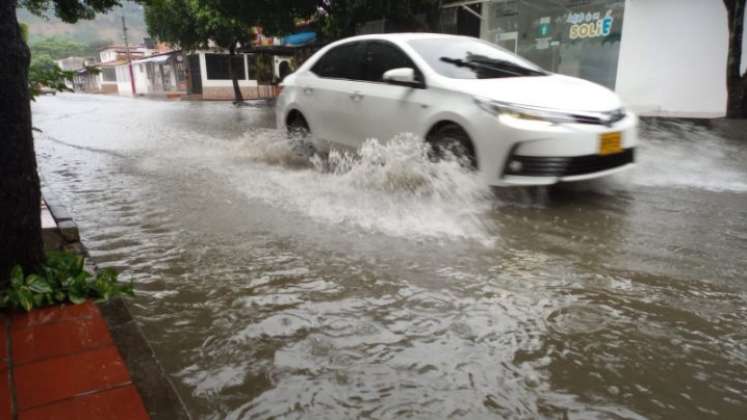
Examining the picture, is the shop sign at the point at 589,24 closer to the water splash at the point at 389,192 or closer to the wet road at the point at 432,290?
the wet road at the point at 432,290

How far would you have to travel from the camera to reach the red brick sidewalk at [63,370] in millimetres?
1771

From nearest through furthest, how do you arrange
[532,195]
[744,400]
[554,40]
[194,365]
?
[744,400] < [194,365] < [532,195] < [554,40]

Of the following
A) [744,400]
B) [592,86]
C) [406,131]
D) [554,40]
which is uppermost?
[554,40]

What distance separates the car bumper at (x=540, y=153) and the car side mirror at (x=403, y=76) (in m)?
0.98

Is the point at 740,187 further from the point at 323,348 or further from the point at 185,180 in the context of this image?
the point at 185,180

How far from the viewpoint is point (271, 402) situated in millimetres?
2066

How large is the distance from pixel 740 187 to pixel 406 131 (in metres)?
3.51

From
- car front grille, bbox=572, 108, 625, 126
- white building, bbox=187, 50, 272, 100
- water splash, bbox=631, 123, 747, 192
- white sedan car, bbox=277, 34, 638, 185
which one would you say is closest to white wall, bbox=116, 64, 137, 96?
white building, bbox=187, 50, 272, 100

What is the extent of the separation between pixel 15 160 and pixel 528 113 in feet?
12.0

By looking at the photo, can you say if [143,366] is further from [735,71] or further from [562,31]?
[562,31]

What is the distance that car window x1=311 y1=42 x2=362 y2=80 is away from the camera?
6230mm

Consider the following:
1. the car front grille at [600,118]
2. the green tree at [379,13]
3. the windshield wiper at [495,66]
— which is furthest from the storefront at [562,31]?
the car front grille at [600,118]

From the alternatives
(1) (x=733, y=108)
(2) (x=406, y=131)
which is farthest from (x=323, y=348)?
(1) (x=733, y=108)

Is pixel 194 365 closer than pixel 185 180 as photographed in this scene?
Yes
